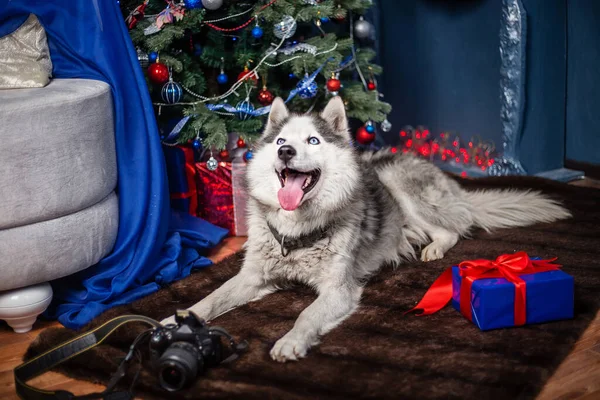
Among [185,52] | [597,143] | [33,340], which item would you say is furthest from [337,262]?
[597,143]

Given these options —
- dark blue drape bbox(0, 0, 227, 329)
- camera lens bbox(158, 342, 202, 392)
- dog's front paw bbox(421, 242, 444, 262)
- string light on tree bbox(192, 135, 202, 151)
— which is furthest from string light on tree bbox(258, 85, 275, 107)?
camera lens bbox(158, 342, 202, 392)

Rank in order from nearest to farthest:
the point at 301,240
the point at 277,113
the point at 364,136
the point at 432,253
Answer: the point at 301,240 < the point at 277,113 < the point at 432,253 < the point at 364,136

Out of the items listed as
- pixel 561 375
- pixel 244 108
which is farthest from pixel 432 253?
pixel 244 108

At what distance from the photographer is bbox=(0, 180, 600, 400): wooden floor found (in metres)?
2.15

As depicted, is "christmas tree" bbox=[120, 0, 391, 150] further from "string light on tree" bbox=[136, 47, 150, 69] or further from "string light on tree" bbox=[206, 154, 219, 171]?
"string light on tree" bbox=[206, 154, 219, 171]

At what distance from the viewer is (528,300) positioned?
2.54 metres

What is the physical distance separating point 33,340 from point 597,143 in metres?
3.96

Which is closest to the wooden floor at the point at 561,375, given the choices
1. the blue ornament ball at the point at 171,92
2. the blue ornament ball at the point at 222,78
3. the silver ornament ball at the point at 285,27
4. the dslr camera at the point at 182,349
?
the dslr camera at the point at 182,349

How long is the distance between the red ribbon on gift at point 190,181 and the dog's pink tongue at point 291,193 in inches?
48.9

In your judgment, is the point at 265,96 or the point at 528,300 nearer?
the point at 528,300

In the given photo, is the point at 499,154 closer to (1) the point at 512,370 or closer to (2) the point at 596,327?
(2) the point at 596,327

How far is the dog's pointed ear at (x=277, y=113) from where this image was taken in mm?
2990

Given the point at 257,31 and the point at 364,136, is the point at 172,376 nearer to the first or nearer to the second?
the point at 257,31

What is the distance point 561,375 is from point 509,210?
5.40 feet
